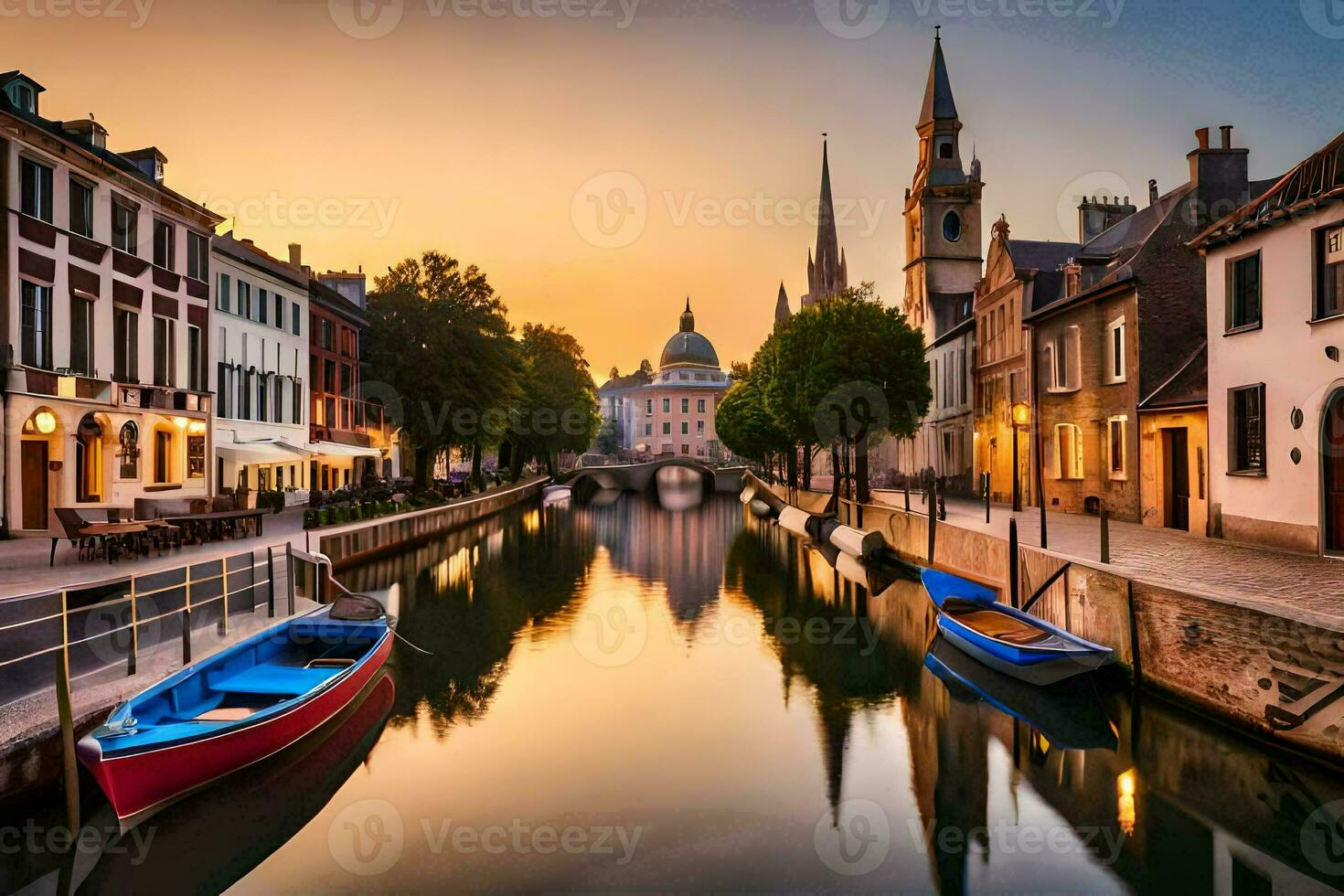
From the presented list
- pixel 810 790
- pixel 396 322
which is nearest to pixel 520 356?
pixel 396 322

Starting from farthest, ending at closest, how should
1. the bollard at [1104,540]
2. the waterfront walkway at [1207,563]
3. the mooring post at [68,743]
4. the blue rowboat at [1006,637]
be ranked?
the bollard at [1104,540] → the blue rowboat at [1006,637] → the waterfront walkway at [1207,563] → the mooring post at [68,743]

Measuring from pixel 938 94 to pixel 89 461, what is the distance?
186ft

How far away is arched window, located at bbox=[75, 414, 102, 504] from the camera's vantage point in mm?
25453

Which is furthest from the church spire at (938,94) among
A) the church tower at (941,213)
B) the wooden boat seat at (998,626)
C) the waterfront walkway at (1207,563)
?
the wooden boat seat at (998,626)

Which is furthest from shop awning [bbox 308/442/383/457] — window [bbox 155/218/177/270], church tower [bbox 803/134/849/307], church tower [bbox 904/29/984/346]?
church tower [bbox 803/134/849/307]

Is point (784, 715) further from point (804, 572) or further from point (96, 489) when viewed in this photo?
point (96, 489)

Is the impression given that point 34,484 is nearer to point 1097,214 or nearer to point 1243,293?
point 1243,293

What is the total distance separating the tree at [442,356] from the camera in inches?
1842

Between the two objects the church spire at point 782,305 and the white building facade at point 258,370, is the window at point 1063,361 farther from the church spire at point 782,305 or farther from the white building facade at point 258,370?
the church spire at point 782,305

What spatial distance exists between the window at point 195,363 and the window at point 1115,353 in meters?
32.5

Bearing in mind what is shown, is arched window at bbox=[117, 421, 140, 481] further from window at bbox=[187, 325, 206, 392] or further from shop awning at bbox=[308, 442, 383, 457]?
shop awning at bbox=[308, 442, 383, 457]

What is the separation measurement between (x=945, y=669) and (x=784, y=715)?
14.6 feet

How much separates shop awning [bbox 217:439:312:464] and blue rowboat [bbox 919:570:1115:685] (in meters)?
24.4

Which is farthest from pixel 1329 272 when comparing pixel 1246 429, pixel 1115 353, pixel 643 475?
pixel 643 475
